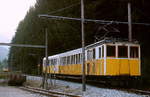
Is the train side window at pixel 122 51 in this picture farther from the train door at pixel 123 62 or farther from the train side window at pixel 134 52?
the train side window at pixel 134 52

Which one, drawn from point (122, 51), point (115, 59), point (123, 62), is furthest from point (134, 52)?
point (115, 59)

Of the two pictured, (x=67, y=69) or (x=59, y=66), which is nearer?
(x=67, y=69)

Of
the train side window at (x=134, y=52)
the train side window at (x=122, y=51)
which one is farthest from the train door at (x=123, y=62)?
the train side window at (x=134, y=52)

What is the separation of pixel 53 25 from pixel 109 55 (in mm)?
22999

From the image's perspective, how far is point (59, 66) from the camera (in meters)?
28.4

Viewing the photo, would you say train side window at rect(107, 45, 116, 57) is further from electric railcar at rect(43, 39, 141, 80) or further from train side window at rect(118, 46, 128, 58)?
train side window at rect(118, 46, 128, 58)

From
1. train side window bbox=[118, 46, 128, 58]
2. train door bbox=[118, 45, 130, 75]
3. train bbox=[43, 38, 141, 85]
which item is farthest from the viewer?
train side window bbox=[118, 46, 128, 58]

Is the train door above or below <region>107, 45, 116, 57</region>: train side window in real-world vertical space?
below

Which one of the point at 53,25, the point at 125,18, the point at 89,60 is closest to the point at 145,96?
the point at 89,60

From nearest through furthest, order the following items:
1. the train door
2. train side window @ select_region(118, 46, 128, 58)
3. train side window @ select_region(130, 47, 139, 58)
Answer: the train door, train side window @ select_region(118, 46, 128, 58), train side window @ select_region(130, 47, 139, 58)

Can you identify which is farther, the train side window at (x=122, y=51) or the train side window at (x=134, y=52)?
the train side window at (x=134, y=52)

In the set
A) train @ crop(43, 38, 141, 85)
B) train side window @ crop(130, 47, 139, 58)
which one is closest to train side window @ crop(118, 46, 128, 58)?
train @ crop(43, 38, 141, 85)

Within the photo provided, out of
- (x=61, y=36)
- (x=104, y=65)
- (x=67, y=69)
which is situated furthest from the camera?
(x=61, y=36)

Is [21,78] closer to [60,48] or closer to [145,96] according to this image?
[60,48]
